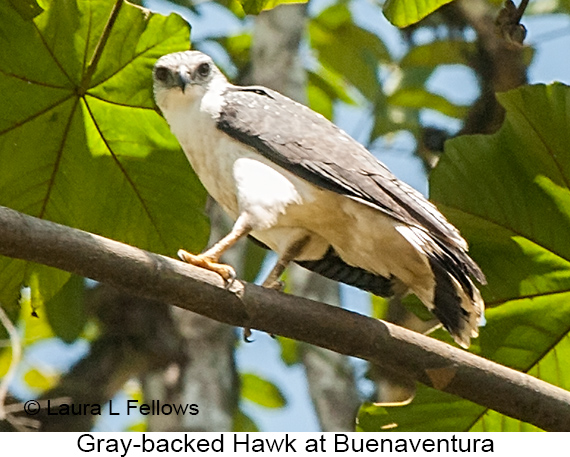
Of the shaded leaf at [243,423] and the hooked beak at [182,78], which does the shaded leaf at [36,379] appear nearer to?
the shaded leaf at [243,423]

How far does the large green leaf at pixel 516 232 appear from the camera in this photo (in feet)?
11.7

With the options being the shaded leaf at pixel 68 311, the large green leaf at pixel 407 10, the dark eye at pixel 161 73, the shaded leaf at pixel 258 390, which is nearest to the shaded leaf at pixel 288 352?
the shaded leaf at pixel 258 390

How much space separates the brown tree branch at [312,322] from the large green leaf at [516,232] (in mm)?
742

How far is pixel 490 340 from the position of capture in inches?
140

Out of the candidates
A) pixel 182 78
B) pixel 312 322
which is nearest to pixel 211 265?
pixel 312 322

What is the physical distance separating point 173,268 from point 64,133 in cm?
133

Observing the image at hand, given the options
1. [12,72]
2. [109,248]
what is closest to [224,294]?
[109,248]

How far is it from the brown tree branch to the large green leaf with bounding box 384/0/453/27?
47.2 inches

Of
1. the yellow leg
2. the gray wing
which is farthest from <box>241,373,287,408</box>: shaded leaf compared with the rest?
the yellow leg

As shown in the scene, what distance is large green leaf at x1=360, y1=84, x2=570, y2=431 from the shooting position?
355 centimetres

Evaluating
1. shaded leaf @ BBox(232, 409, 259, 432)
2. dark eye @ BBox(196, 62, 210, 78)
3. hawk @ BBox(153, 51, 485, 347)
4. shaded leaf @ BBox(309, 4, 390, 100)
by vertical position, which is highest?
shaded leaf @ BBox(309, 4, 390, 100)

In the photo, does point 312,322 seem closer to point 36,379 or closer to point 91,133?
point 91,133

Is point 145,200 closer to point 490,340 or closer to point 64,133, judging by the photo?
point 64,133

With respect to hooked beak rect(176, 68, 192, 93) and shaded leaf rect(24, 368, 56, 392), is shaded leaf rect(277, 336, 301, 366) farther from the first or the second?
hooked beak rect(176, 68, 192, 93)
